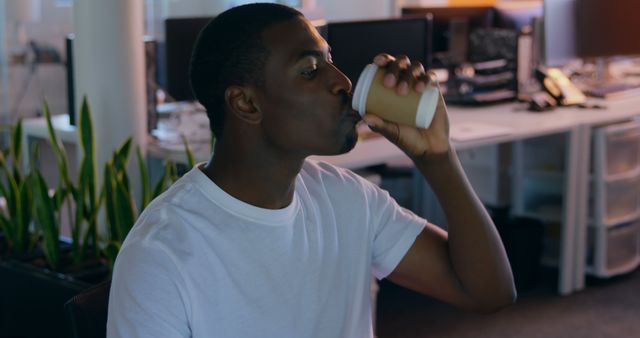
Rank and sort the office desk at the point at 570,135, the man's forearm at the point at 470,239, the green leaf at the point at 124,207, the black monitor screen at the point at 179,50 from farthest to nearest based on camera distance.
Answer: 1. the office desk at the point at 570,135
2. the black monitor screen at the point at 179,50
3. the green leaf at the point at 124,207
4. the man's forearm at the point at 470,239

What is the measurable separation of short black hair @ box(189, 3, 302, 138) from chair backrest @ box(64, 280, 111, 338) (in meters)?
0.32

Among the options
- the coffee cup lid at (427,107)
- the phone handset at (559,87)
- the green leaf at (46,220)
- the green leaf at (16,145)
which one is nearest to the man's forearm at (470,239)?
the coffee cup lid at (427,107)

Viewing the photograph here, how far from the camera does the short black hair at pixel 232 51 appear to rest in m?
1.22

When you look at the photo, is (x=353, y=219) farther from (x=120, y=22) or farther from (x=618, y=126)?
(x=618, y=126)

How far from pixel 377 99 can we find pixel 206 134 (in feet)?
7.49

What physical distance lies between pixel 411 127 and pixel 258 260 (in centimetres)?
27

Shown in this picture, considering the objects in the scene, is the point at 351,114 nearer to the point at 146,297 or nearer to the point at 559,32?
the point at 146,297

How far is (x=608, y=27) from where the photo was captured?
14.9ft

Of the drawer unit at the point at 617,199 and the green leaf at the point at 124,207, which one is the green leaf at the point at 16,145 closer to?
the green leaf at the point at 124,207

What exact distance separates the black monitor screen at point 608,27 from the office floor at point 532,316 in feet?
4.05

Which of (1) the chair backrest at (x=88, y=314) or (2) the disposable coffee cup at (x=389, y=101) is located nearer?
(2) the disposable coffee cup at (x=389, y=101)

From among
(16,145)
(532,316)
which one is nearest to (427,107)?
(16,145)

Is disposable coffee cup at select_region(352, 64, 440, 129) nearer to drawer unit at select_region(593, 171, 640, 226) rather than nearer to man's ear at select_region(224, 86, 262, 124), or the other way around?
man's ear at select_region(224, 86, 262, 124)

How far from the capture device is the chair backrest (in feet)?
4.28
